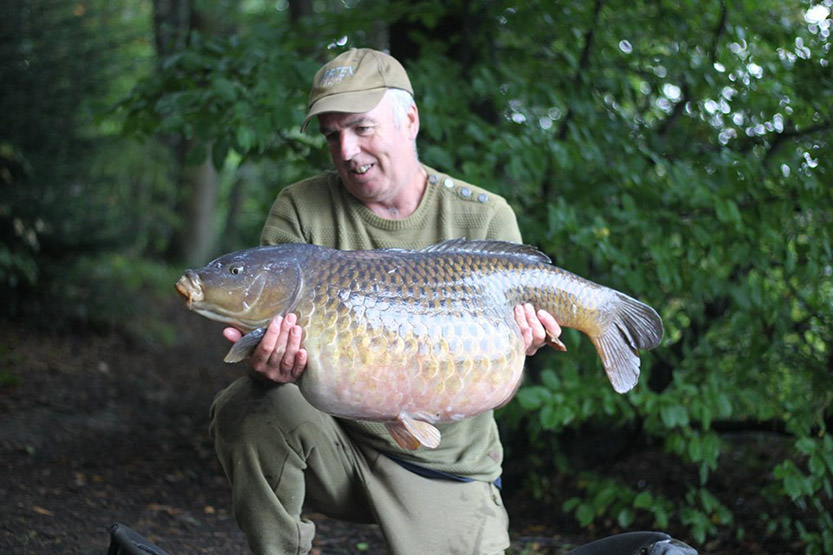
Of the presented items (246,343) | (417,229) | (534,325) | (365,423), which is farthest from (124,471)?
(534,325)

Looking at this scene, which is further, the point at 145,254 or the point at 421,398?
the point at 145,254

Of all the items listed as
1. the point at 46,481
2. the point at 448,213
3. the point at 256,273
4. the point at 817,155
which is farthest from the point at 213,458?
the point at 817,155

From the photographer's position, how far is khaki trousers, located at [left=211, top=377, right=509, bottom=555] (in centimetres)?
249

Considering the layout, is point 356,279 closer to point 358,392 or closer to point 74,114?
point 358,392

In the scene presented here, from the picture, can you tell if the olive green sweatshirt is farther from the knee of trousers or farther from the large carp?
the large carp

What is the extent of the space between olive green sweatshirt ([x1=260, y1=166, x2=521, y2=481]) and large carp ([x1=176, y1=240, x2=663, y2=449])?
379 mm

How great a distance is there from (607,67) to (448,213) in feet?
6.89

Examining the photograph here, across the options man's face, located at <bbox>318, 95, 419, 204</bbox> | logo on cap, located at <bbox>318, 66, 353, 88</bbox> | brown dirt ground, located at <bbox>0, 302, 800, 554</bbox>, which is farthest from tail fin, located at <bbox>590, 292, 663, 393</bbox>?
brown dirt ground, located at <bbox>0, 302, 800, 554</bbox>

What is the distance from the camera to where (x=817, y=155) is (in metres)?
3.38

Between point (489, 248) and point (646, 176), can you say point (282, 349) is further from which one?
point (646, 176)

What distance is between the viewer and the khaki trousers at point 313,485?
249cm

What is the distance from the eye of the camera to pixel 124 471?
4293mm

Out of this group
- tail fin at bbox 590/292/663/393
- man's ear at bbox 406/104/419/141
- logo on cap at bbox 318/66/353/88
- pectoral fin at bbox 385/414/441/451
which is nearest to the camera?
pectoral fin at bbox 385/414/441/451

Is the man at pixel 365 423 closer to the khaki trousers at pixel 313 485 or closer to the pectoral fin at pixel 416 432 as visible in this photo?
the khaki trousers at pixel 313 485
